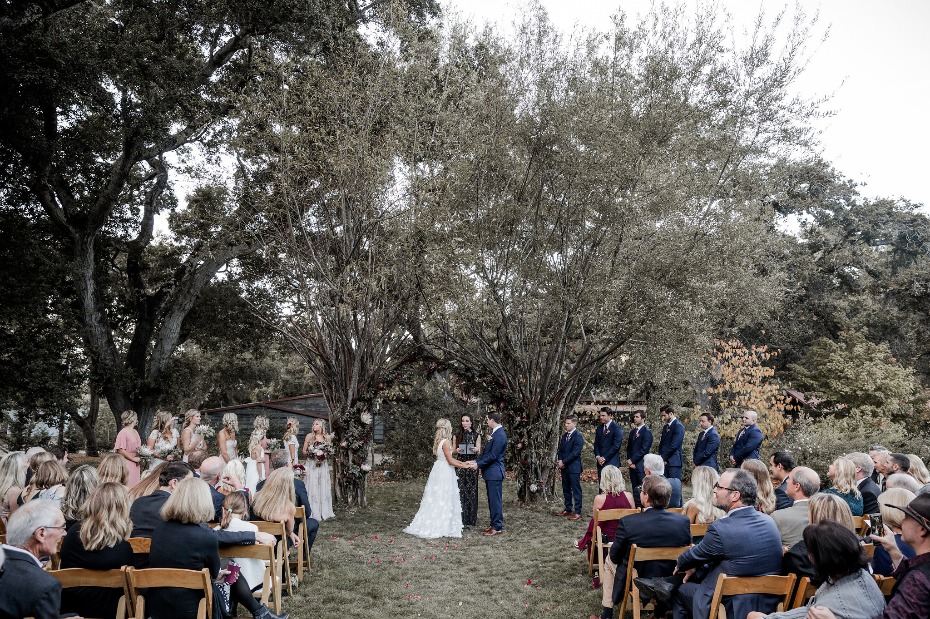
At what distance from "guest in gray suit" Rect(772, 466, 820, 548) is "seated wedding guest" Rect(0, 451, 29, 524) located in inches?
278

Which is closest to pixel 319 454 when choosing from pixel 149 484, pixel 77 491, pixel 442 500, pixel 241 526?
pixel 442 500

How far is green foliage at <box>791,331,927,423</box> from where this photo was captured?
61.9 ft

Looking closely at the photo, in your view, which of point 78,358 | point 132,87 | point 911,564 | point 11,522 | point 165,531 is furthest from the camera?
point 78,358

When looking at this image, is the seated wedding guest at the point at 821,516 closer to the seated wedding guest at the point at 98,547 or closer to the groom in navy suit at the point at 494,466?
the seated wedding guest at the point at 98,547

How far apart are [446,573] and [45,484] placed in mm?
4762

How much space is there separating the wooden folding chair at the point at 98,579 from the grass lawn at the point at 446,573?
243 centimetres

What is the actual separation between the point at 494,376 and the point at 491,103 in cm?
574

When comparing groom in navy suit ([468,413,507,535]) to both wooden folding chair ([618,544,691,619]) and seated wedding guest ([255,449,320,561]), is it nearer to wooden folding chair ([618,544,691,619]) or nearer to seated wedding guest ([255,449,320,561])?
seated wedding guest ([255,449,320,561])

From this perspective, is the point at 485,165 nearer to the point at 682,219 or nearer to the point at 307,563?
the point at 682,219

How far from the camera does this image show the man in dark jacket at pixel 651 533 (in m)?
5.54

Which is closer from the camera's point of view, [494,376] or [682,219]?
[682,219]

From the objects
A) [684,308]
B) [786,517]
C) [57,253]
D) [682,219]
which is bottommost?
[786,517]

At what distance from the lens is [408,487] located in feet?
53.4

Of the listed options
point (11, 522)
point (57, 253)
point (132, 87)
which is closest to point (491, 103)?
point (132, 87)
